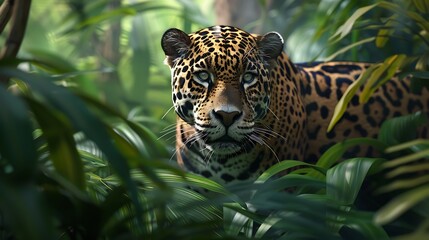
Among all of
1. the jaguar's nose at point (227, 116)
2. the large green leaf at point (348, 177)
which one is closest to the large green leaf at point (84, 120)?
the large green leaf at point (348, 177)

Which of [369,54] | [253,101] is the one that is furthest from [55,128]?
[369,54]

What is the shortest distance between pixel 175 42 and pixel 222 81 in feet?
1.10

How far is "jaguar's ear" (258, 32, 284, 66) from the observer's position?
164 inches

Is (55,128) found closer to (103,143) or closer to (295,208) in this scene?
(103,143)

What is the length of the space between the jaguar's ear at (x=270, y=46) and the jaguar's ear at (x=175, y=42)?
1.08ft

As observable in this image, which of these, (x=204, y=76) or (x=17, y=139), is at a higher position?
(x=17, y=139)

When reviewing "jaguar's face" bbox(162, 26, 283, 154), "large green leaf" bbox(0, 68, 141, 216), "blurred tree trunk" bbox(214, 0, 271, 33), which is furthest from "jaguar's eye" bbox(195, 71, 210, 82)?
"blurred tree trunk" bbox(214, 0, 271, 33)

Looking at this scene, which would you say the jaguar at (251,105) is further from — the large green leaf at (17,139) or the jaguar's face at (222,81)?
the large green leaf at (17,139)

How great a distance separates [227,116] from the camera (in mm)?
3838

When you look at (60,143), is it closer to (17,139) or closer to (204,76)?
(17,139)

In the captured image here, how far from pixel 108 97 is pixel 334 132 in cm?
394

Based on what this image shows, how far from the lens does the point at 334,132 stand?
176 inches

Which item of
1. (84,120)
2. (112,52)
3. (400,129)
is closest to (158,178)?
(84,120)

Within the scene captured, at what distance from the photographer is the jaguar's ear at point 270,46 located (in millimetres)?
4164
